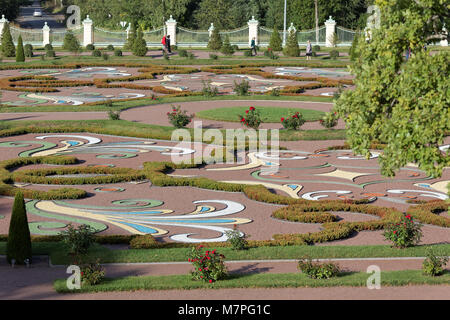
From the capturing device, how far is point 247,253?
1224cm

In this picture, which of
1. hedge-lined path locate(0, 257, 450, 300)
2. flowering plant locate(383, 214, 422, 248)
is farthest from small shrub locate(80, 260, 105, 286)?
flowering plant locate(383, 214, 422, 248)

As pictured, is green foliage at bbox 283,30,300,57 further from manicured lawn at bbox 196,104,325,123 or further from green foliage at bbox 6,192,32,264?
green foliage at bbox 6,192,32,264

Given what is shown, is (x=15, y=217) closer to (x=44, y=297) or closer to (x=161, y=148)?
(x=44, y=297)

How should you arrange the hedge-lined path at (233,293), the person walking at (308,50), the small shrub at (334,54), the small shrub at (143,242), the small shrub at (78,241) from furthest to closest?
the small shrub at (334,54), the person walking at (308,50), the small shrub at (143,242), the small shrub at (78,241), the hedge-lined path at (233,293)

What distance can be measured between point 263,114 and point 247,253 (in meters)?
14.9

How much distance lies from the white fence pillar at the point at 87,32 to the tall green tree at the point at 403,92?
170 ft

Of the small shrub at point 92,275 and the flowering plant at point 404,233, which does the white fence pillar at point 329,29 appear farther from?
the small shrub at point 92,275

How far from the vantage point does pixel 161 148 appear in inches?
842

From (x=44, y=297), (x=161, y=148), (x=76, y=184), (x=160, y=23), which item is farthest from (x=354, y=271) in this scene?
(x=160, y=23)

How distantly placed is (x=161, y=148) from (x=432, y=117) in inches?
499

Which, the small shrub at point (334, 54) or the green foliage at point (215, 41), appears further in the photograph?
the green foliage at point (215, 41)

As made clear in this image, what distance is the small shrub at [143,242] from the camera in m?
12.6

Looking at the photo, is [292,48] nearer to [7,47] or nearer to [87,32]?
[87,32]

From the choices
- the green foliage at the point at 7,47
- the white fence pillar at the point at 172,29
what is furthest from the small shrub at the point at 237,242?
the white fence pillar at the point at 172,29
